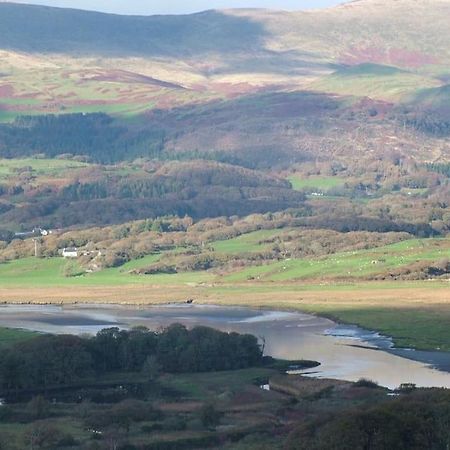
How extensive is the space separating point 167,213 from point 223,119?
2019 inches

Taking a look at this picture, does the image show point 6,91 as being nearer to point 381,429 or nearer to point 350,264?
point 350,264

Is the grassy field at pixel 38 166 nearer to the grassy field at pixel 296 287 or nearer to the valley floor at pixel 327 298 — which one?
the grassy field at pixel 296 287

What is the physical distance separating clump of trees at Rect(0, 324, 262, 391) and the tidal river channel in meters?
2.84

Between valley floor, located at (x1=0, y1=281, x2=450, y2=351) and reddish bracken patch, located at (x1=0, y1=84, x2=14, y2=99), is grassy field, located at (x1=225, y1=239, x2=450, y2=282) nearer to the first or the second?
valley floor, located at (x1=0, y1=281, x2=450, y2=351)

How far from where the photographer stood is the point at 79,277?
97500 millimetres

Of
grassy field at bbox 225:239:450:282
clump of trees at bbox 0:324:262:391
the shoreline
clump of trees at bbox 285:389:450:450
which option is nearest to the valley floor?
the shoreline

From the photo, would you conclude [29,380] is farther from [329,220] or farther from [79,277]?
[329,220]

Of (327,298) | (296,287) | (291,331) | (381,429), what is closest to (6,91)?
(296,287)

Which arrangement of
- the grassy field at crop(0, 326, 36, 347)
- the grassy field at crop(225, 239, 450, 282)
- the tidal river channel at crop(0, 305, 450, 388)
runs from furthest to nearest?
1. the grassy field at crop(225, 239, 450, 282)
2. the grassy field at crop(0, 326, 36, 347)
3. the tidal river channel at crop(0, 305, 450, 388)

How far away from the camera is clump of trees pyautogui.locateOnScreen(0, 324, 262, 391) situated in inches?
2115

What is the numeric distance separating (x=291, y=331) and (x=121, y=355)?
1339 cm

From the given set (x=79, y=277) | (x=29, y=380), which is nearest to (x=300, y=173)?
(x=79, y=277)

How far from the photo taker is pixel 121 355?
5741 centimetres

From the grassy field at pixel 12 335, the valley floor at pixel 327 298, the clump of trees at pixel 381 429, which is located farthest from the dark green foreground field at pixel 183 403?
the valley floor at pixel 327 298
